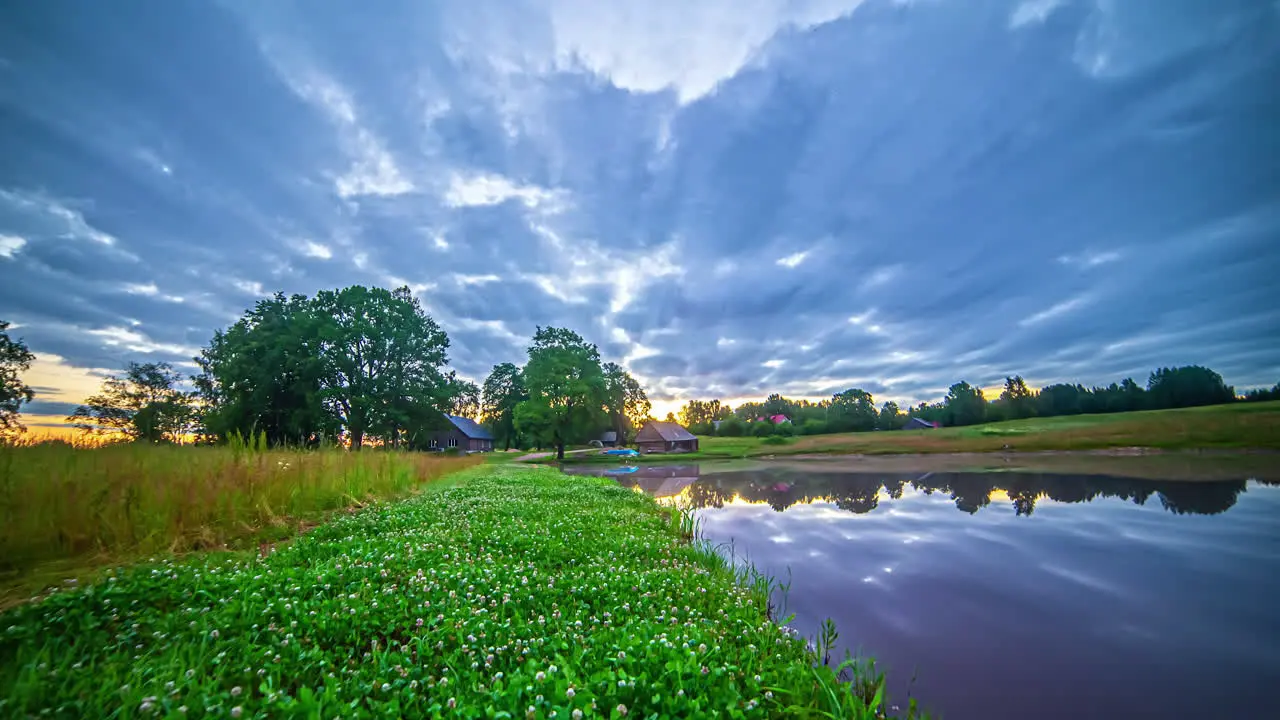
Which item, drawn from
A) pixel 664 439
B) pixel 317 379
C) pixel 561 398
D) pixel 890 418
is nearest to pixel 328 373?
pixel 317 379

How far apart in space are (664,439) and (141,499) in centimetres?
6932

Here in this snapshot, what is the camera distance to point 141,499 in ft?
22.4

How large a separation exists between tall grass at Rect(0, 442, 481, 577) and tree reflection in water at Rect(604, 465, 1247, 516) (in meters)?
13.2

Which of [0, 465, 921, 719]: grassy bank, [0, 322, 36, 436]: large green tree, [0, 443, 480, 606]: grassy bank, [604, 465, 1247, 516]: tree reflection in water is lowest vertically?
[604, 465, 1247, 516]: tree reflection in water

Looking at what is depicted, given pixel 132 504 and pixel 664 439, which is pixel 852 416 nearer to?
pixel 664 439

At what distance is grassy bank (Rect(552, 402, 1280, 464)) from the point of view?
32438mm

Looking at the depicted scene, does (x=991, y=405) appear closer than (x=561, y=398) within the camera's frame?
→ No

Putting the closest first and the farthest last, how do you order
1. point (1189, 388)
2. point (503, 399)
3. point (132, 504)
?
point (132, 504), point (1189, 388), point (503, 399)

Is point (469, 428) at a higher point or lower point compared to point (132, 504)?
higher

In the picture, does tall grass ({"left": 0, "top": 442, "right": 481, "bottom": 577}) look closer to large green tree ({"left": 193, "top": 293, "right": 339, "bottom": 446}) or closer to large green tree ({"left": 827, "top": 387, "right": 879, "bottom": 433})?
large green tree ({"left": 193, "top": 293, "right": 339, "bottom": 446})

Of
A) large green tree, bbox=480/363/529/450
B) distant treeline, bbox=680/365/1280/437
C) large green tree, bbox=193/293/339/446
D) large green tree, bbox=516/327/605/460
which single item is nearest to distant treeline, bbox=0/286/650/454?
large green tree, bbox=193/293/339/446

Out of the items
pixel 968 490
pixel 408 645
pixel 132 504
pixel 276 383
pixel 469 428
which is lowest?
pixel 968 490

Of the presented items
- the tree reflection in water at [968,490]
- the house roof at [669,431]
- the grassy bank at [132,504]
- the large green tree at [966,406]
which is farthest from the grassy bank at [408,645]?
the large green tree at [966,406]

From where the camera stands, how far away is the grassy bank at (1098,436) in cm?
3244
